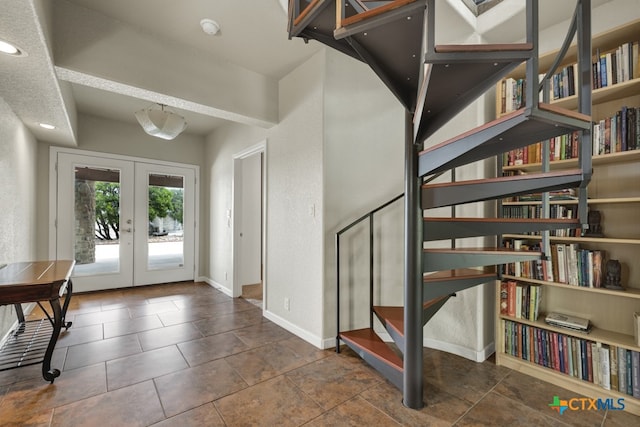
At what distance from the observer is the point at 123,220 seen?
469cm

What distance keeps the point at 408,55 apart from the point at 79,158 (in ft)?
16.7

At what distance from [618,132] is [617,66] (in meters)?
0.43

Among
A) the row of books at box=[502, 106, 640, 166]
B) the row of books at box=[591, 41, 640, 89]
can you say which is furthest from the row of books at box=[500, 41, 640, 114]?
the row of books at box=[502, 106, 640, 166]

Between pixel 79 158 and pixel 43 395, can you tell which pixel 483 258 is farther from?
pixel 79 158

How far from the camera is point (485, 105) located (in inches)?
96.4

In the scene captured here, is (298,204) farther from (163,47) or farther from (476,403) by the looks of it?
(476,403)

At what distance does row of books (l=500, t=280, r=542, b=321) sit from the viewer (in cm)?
221

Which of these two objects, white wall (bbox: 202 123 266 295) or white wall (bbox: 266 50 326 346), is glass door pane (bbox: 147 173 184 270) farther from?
white wall (bbox: 266 50 326 346)

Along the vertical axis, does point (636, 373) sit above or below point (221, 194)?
below

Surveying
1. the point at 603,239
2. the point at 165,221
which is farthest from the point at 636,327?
the point at 165,221

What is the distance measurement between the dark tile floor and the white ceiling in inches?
88.7

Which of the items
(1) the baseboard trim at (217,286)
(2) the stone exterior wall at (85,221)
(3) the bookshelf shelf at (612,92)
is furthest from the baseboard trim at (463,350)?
(2) the stone exterior wall at (85,221)

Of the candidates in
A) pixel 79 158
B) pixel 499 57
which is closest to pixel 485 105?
pixel 499 57

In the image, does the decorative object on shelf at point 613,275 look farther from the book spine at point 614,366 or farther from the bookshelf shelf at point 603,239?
the book spine at point 614,366
